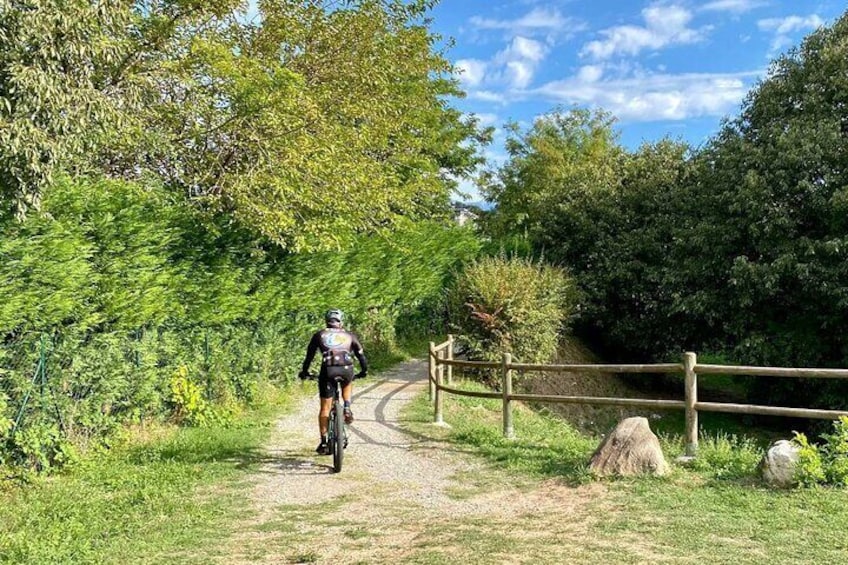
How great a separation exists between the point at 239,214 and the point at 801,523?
827 centimetres

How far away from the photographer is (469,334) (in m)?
16.4

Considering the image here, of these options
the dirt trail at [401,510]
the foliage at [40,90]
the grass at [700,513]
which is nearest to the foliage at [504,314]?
the dirt trail at [401,510]

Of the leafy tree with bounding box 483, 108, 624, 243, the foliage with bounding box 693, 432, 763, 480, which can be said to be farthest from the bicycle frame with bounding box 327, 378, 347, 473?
the leafy tree with bounding box 483, 108, 624, 243

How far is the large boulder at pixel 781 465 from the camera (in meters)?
6.29

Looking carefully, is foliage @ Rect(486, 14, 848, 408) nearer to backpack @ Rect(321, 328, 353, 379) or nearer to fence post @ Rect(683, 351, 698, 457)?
fence post @ Rect(683, 351, 698, 457)

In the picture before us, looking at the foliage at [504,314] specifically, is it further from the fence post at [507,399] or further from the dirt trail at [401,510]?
the dirt trail at [401,510]

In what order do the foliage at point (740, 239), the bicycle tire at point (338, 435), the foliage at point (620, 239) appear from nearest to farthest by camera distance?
the bicycle tire at point (338, 435) → the foliage at point (740, 239) → the foliage at point (620, 239)

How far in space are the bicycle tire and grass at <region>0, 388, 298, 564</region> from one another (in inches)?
39.6

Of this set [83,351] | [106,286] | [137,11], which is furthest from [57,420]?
[137,11]

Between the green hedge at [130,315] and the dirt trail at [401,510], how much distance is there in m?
1.95

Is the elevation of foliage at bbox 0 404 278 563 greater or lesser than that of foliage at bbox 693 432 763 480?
lesser

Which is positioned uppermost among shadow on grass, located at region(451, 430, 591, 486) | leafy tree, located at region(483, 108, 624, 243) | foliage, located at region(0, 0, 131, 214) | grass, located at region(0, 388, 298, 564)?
leafy tree, located at region(483, 108, 624, 243)

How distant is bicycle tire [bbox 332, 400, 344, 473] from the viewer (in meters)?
7.61

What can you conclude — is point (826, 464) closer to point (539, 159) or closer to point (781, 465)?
point (781, 465)
